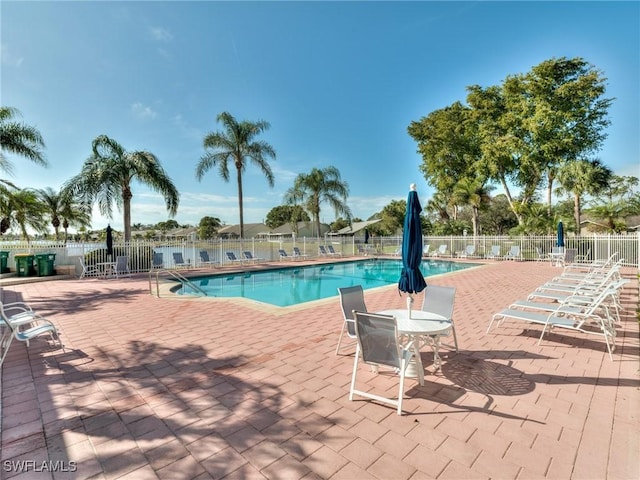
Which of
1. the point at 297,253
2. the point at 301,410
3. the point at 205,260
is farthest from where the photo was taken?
the point at 297,253

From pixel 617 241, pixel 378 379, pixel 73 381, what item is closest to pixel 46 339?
pixel 73 381

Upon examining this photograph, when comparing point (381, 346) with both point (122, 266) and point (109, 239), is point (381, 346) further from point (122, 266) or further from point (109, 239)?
point (109, 239)

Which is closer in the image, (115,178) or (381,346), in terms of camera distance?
(381,346)

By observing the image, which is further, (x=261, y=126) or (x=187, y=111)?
(x=261, y=126)

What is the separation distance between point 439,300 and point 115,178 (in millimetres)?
16437

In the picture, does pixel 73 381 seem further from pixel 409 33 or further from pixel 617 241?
pixel 617 241

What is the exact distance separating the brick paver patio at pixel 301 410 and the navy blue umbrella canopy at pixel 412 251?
1.06 m

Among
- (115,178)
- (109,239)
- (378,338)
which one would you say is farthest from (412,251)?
(115,178)

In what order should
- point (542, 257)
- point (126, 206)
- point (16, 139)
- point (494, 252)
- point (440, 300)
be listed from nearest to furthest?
point (440, 300)
point (16, 139)
point (126, 206)
point (542, 257)
point (494, 252)

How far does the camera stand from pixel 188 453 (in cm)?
231

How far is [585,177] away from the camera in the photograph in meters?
20.1

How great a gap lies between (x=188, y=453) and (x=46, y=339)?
4.47 metres

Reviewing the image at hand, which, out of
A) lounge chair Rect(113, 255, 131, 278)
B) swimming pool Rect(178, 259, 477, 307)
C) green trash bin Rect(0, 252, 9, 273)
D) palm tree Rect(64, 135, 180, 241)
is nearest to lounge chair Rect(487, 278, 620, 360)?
swimming pool Rect(178, 259, 477, 307)

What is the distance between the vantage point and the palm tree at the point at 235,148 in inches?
786
